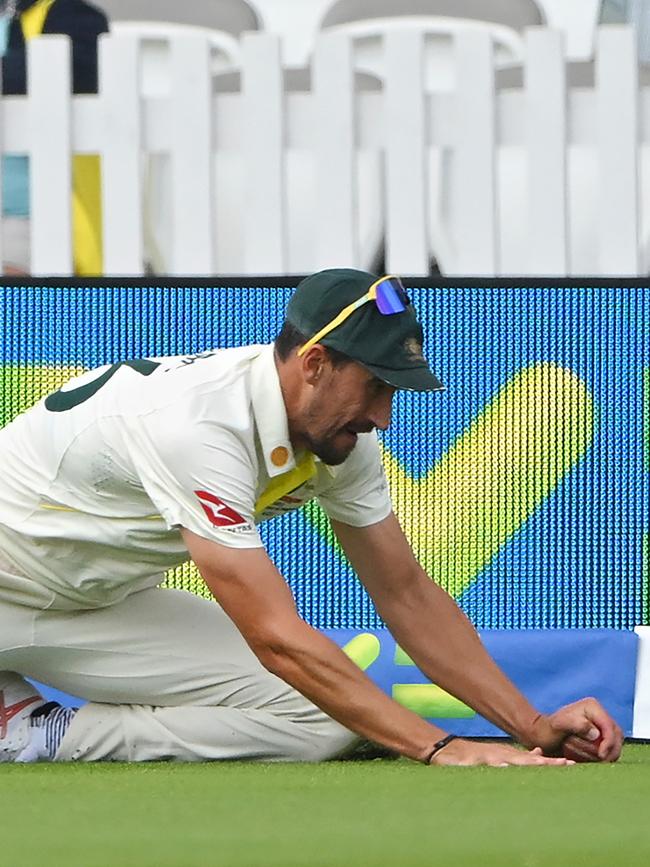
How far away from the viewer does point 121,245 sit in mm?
4637

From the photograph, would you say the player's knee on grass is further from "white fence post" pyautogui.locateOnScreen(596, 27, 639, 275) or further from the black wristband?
"white fence post" pyautogui.locateOnScreen(596, 27, 639, 275)

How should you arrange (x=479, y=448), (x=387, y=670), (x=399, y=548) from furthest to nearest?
1. (x=479, y=448)
2. (x=387, y=670)
3. (x=399, y=548)

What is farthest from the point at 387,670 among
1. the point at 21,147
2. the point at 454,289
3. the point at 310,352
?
the point at 21,147

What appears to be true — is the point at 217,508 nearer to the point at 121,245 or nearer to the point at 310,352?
the point at 310,352

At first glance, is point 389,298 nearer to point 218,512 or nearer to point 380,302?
point 380,302

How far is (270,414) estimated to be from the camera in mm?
3148

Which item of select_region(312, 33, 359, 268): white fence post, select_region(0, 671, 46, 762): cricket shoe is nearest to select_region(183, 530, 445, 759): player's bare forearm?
select_region(0, 671, 46, 762): cricket shoe

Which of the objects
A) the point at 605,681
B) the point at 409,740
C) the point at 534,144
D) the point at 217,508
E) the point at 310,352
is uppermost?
the point at 534,144

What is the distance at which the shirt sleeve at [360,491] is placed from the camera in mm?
3355

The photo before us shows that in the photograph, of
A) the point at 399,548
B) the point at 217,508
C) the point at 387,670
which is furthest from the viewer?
the point at 387,670

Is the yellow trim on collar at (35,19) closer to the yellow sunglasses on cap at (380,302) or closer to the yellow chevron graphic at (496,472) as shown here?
the yellow chevron graphic at (496,472)

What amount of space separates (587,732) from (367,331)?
817 millimetres

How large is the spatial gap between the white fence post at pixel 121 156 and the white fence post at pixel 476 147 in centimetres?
80

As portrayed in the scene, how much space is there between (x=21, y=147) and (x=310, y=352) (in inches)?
71.6
